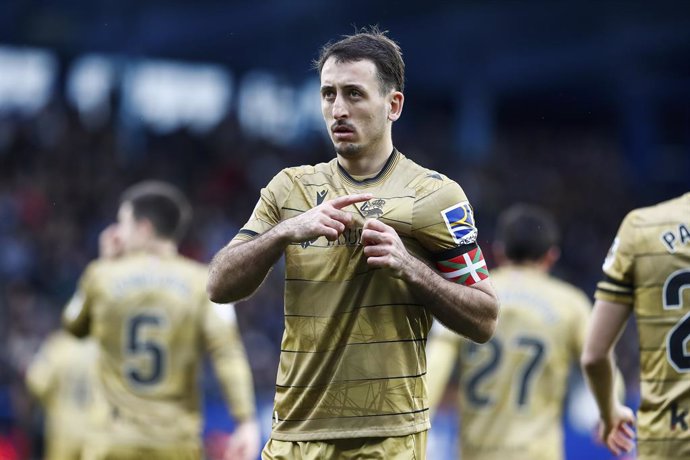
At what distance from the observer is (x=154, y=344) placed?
729cm

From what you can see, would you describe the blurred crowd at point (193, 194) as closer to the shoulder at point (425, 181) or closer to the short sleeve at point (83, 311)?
the short sleeve at point (83, 311)

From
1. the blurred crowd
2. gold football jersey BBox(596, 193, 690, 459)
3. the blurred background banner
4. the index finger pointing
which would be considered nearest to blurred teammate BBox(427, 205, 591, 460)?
gold football jersey BBox(596, 193, 690, 459)

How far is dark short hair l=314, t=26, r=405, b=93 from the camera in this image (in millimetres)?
4402

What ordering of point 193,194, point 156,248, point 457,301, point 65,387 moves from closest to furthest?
point 457,301, point 156,248, point 65,387, point 193,194

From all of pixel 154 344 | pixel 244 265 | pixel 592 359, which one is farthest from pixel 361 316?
pixel 154 344

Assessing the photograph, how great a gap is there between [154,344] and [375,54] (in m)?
3.41

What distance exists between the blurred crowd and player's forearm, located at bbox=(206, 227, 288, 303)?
30.7 feet

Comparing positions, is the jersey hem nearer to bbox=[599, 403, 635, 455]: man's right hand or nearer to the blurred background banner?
bbox=[599, 403, 635, 455]: man's right hand

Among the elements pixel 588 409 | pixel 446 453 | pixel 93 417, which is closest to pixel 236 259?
pixel 93 417

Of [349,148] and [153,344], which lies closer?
[349,148]

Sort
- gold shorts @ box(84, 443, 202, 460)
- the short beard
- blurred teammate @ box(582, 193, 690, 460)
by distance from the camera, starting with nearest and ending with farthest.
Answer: the short beard < blurred teammate @ box(582, 193, 690, 460) < gold shorts @ box(84, 443, 202, 460)

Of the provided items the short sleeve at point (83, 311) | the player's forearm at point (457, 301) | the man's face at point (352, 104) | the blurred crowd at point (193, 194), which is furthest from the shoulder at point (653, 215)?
the blurred crowd at point (193, 194)

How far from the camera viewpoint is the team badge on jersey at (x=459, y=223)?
4277 mm

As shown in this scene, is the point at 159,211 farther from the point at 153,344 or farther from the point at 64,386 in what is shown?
the point at 64,386
